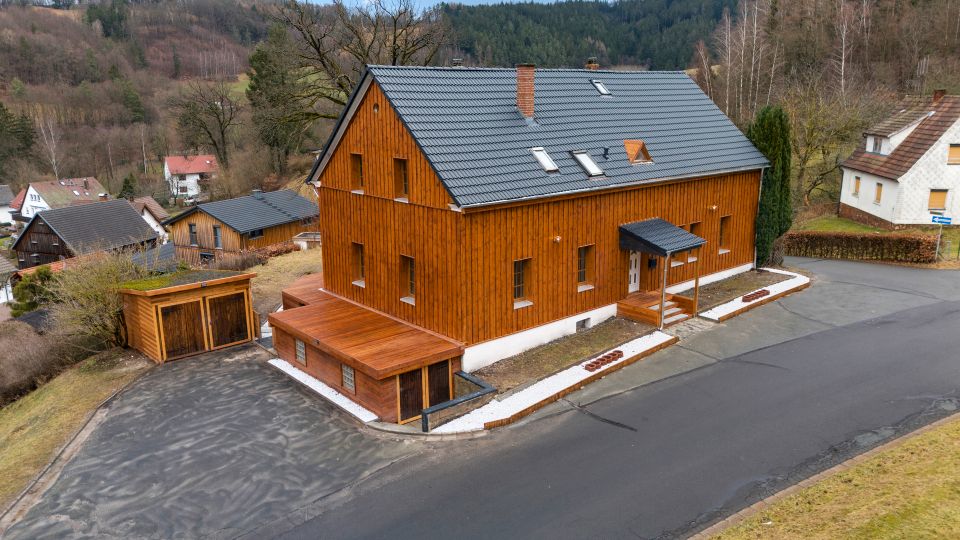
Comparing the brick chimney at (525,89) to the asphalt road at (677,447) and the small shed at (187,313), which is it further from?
the small shed at (187,313)

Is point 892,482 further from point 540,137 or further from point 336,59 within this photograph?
point 336,59

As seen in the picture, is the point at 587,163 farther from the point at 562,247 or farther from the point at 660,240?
the point at 660,240

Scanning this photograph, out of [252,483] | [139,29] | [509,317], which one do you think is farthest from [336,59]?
[139,29]

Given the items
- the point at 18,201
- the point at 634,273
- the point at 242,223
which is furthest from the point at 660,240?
the point at 18,201

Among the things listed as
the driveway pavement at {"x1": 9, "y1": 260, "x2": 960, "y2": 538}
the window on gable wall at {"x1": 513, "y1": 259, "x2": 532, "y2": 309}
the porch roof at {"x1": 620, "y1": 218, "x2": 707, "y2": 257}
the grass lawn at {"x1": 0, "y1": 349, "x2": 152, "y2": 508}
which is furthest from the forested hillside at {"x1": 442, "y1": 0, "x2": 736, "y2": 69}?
the driveway pavement at {"x1": 9, "y1": 260, "x2": 960, "y2": 538}

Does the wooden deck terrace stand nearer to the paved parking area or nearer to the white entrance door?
the white entrance door

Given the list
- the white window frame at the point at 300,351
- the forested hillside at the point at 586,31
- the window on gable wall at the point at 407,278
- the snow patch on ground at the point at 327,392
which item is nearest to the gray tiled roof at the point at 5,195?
the forested hillside at the point at 586,31
